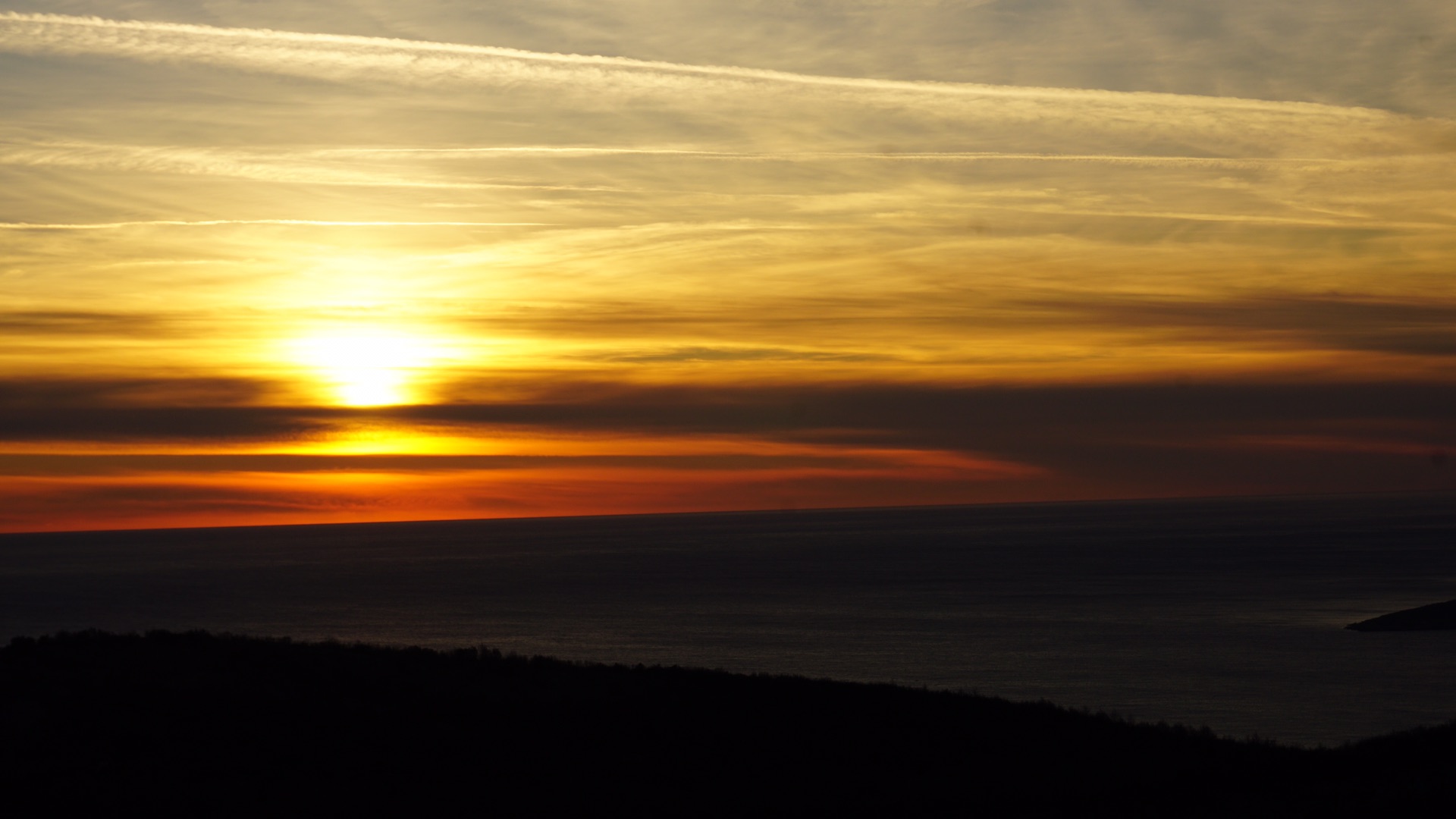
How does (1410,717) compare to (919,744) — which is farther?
(1410,717)

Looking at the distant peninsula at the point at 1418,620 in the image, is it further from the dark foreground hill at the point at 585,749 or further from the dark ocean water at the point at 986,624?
the dark foreground hill at the point at 585,749

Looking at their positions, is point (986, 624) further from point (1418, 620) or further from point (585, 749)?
point (585, 749)

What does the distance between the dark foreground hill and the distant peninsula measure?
7968 cm

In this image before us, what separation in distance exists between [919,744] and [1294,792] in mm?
7799

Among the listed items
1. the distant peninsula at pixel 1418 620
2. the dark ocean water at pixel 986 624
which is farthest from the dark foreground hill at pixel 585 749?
the distant peninsula at pixel 1418 620

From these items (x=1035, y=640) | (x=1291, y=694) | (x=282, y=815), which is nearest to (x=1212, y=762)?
(x=282, y=815)

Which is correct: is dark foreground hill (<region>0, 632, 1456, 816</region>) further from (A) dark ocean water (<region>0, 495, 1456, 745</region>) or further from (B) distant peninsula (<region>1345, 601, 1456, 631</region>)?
(B) distant peninsula (<region>1345, 601, 1456, 631</region>)

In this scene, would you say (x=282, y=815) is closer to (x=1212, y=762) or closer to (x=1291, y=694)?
(x=1212, y=762)

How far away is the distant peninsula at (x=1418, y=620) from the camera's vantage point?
323ft

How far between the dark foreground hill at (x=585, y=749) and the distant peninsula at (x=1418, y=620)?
79.7 meters

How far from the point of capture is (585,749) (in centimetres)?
2586

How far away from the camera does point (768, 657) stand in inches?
3529

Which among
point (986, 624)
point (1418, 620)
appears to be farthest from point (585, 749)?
point (1418, 620)

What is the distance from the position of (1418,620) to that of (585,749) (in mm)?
93414
